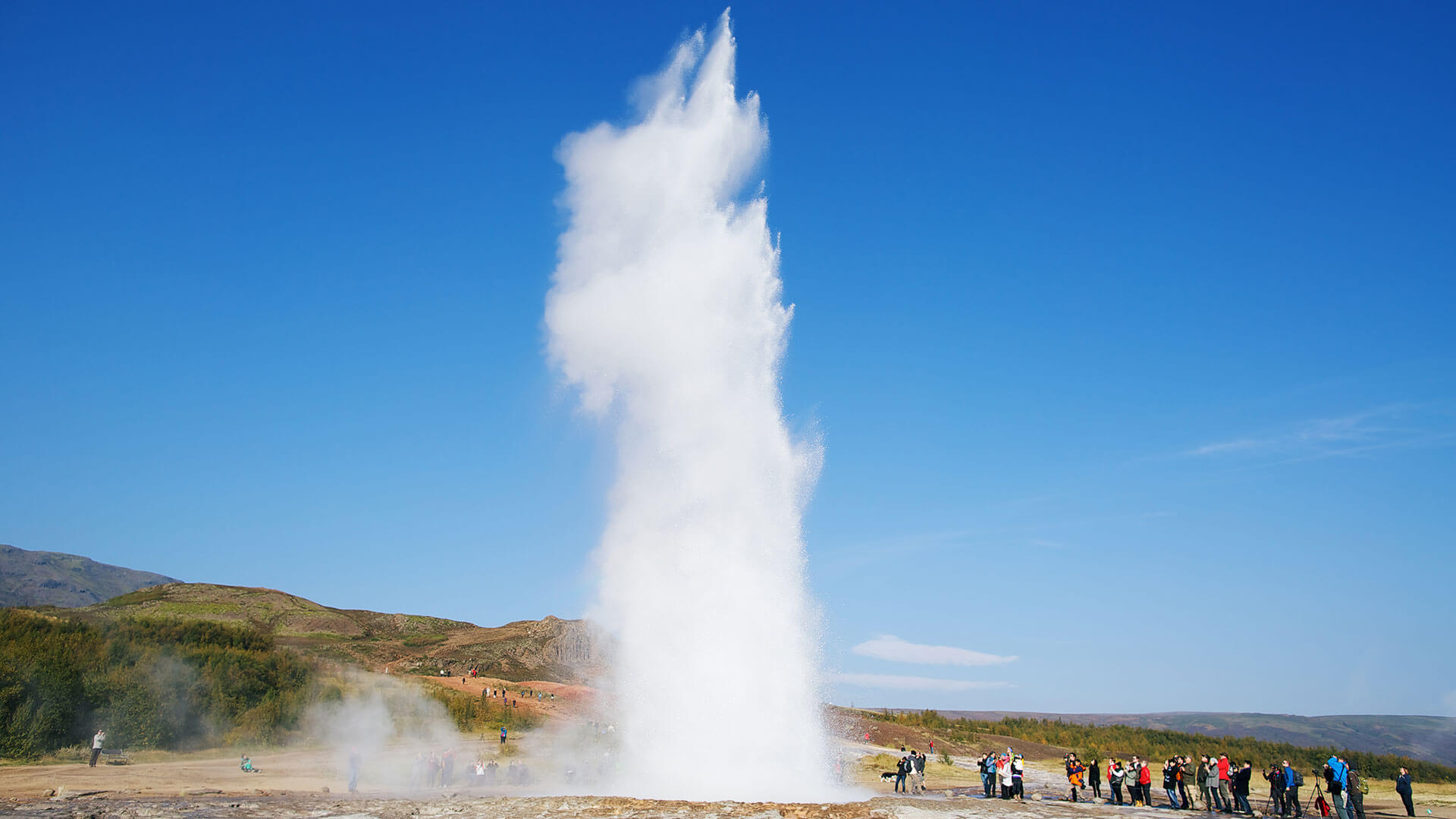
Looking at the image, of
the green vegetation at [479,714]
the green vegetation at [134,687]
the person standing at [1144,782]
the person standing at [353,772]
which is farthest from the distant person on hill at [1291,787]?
the green vegetation at [134,687]

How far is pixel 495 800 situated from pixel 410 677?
37.6m

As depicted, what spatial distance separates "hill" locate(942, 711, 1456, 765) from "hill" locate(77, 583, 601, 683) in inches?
2299

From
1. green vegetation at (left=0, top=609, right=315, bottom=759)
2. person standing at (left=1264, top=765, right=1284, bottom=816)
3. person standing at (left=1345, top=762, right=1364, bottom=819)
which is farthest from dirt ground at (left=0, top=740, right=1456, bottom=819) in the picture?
green vegetation at (left=0, top=609, right=315, bottom=759)

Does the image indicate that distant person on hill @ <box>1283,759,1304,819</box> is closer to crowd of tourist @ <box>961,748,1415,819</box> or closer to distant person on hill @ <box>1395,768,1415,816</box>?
crowd of tourist @ <box>961,748,1415,819</box>

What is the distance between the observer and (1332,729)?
16025 centimetres

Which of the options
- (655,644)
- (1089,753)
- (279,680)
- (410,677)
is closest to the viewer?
(655,644)

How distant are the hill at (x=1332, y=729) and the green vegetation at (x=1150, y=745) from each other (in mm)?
43766

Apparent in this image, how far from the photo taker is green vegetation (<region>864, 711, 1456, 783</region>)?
4375cm

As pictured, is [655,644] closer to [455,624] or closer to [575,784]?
[575,784]

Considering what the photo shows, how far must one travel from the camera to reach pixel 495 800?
20281 mm

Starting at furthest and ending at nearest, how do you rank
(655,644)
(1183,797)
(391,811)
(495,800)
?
(655,644) < (1183,797) < (495,800) < (391,811)

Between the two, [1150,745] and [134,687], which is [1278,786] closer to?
[134,687]

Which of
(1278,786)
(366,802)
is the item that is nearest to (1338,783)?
(1278,786)

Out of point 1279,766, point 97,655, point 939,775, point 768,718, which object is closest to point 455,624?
point 97,655
